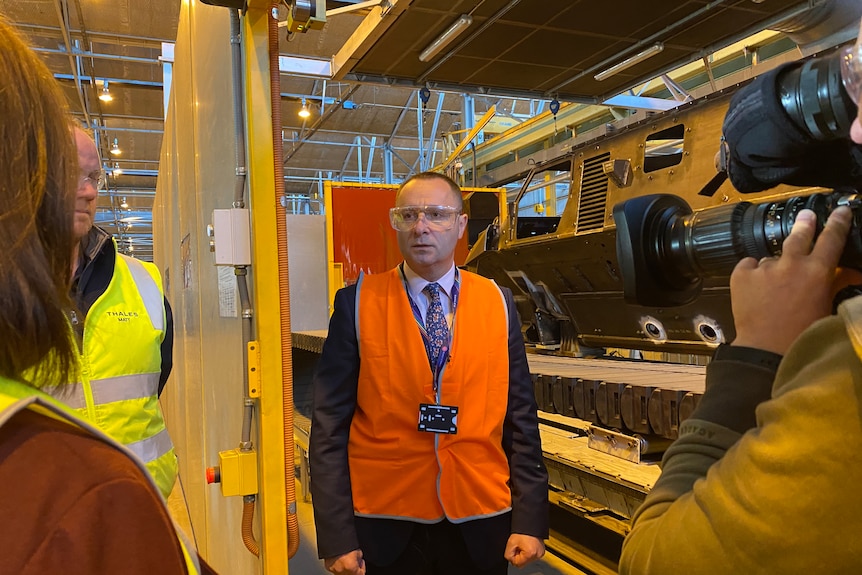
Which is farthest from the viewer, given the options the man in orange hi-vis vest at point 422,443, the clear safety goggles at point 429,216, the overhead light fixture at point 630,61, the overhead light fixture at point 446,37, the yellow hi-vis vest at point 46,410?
the overhead light fixture at point 630,61

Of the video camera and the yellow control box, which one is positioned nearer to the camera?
the video camera

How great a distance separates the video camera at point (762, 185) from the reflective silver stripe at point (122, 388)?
61.8 inches

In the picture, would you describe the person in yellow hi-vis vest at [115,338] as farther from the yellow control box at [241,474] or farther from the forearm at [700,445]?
the forearm at [700,445]

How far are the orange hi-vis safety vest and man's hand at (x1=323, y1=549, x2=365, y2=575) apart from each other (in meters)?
0.12

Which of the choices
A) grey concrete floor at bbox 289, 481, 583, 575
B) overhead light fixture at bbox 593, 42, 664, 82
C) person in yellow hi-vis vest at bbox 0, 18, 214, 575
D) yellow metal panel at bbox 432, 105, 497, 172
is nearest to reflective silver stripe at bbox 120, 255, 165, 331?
person in yellow hi-vis vest at bbox 0, 18, 214, 575

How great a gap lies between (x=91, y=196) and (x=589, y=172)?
3691 mm

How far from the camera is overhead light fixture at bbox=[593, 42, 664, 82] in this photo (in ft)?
13.7

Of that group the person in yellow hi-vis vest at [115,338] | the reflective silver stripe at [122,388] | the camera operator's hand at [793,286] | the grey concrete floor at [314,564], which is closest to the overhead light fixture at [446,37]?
the person in yellow hi-vis vest at [115,338]

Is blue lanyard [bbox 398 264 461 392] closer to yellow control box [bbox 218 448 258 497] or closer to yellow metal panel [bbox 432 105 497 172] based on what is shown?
yellow control box [bbox 218 448 258 497]

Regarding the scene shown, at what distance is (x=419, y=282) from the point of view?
2191 mm

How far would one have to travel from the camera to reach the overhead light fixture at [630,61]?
416 cm

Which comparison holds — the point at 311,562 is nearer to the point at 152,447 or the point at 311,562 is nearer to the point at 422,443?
the point at 152,447

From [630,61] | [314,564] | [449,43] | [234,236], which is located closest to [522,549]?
[234,236]

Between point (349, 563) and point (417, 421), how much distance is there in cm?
46
